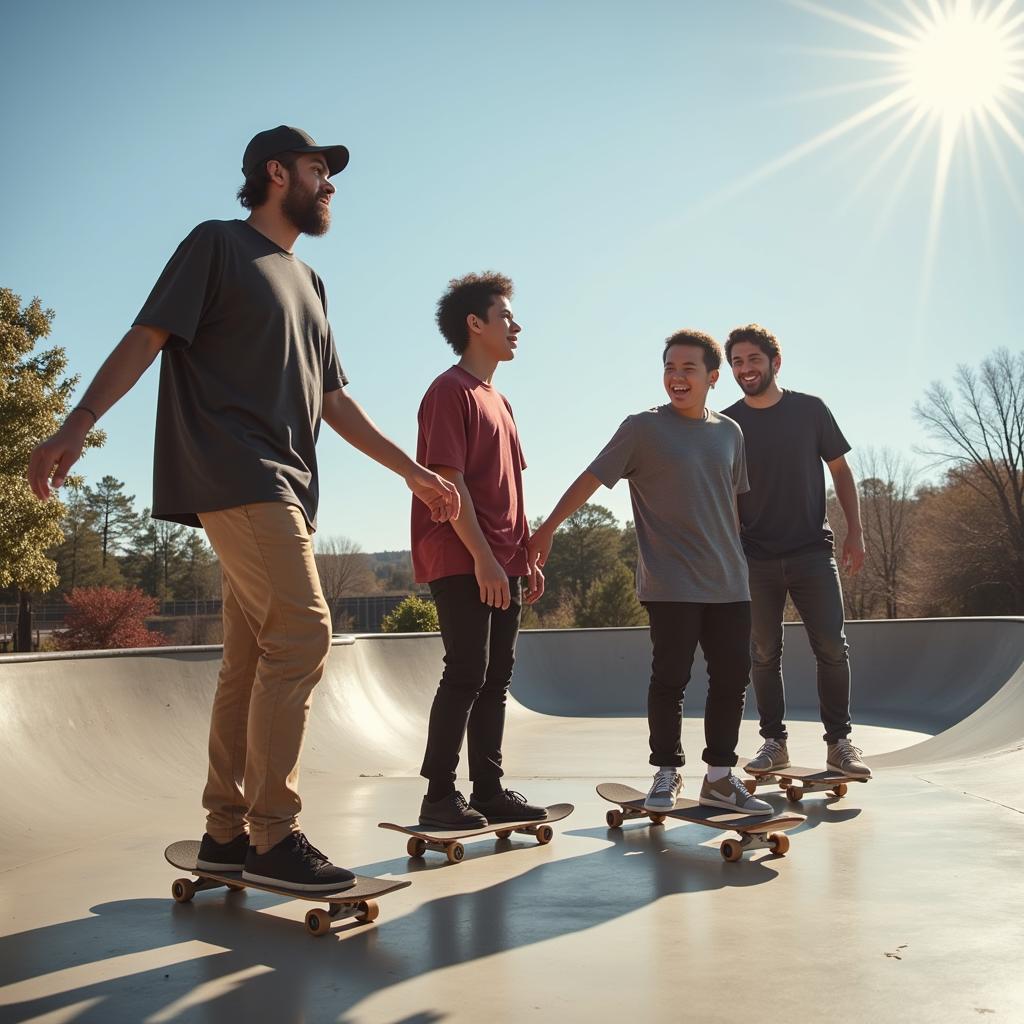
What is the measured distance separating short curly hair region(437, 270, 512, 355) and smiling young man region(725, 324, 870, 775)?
1.60 m

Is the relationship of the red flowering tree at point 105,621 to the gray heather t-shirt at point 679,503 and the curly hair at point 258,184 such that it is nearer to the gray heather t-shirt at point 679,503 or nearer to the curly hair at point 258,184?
the gray heather t-shirt at point 679,503

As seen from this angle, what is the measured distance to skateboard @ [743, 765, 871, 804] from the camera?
4.50 metres

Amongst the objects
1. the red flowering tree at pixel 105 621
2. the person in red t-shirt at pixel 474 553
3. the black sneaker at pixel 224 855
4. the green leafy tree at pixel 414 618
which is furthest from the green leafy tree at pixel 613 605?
the black sneaker at pixel 224 855

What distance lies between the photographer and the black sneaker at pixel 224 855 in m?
2.86

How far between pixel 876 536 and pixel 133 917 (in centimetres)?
4974

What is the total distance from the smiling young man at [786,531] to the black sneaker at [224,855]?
9.35 ft

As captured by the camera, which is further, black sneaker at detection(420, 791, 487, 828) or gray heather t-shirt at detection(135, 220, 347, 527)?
black sneaker at detection(420, 791, 487, 828)

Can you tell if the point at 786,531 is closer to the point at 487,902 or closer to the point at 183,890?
the point at 487,902

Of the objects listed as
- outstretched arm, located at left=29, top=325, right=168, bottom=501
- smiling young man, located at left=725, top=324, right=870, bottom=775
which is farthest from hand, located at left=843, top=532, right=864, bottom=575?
outstretched arm, located at left=29, top=325, right=168, bottom=501

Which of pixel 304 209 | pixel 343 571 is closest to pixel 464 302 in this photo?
pixel 304 209

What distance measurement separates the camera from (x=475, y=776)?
3.89m

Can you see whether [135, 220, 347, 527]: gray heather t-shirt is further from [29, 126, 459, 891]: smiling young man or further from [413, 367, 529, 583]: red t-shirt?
[413, 367, 529, 583]: red t-shirt

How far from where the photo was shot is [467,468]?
3746mm

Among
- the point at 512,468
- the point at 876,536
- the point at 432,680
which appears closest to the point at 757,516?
the point at 512,468
